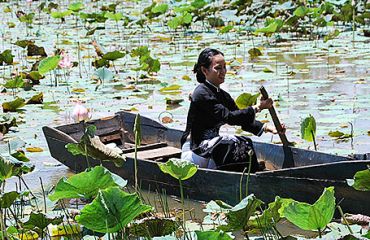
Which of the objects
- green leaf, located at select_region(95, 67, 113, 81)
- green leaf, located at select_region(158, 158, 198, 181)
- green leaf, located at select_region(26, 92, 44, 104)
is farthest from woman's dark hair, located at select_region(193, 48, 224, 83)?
green leaf, located at select_region(95, 67, 113, 81)

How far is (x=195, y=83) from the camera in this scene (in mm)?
8906

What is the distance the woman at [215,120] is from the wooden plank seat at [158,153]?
401 millimetres

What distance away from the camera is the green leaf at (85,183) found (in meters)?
2.67

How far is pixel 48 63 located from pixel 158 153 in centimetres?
303

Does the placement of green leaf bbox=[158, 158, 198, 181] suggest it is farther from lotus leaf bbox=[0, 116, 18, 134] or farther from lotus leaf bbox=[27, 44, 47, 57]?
lotus leaf bbox=[27, 44, 47, 57]

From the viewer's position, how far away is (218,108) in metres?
5.31

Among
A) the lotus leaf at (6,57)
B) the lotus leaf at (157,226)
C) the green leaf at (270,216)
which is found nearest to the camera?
the green leaf at (270,216)

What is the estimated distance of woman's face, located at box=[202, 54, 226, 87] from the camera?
527 cm

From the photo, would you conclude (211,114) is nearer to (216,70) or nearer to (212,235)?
(216,70)

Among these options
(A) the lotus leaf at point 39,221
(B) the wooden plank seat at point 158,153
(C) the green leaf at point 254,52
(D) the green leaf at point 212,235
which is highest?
(D) the green leaf at point 212,235

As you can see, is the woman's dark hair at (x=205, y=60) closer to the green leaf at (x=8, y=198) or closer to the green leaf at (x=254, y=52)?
the green leaf at (x=8, y=198)

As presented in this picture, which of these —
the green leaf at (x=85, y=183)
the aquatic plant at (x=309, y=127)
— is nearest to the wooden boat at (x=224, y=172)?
the aquatic plant at (x=309, y=127)

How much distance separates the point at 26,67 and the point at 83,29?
421cm

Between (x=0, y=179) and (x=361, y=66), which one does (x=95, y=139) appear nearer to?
(x=0, y=179)
